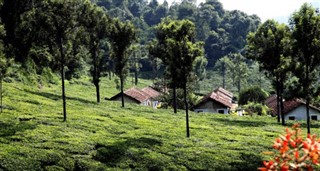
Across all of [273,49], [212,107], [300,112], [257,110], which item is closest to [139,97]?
[212,107]

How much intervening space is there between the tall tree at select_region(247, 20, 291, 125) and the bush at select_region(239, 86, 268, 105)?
4001cm

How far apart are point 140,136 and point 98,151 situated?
19.1ft

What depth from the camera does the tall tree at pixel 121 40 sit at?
2037 inches

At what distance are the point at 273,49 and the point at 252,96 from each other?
4313 centimetres

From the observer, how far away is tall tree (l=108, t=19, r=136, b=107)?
2037 inches

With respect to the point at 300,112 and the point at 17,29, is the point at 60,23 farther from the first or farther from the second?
the point at 300,112

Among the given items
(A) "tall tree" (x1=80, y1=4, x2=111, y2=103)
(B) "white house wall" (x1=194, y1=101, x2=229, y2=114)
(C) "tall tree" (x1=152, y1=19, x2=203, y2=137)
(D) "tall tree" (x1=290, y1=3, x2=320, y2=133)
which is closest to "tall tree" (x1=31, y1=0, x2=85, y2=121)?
(C) "tall tree" (x1=152, y1=19, x2=203, y2=137)

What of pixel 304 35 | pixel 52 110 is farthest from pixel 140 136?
pixel 304 35

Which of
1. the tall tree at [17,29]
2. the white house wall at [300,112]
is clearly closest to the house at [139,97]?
the tall tree at [17,29]

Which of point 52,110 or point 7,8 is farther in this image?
point 7,8

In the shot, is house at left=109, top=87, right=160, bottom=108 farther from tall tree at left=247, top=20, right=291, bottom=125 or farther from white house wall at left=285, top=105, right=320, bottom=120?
tall tree at left=247, top=20, right=291, bottom=125

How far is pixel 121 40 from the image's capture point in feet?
171

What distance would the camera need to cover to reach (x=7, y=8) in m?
61.4

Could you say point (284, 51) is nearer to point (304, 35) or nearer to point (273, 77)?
point (273, 77)
